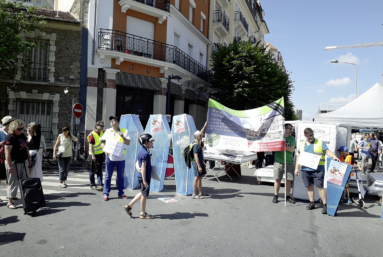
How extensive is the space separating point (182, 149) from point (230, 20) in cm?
2551

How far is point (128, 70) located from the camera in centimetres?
1711

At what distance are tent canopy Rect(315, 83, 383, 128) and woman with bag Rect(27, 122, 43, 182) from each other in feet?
27.6

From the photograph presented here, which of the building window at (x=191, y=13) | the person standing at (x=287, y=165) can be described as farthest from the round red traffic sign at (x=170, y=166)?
the building window at (x=191, y=13)

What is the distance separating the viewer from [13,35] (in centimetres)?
1269

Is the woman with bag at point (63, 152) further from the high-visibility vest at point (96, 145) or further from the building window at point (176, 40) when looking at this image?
the building window at point (176, 40)

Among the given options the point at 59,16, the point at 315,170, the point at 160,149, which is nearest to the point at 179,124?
the point at 160,149

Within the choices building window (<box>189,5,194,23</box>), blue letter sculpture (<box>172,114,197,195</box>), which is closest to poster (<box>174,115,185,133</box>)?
blue letter sculpture (<box>172,114,197,195</box>)

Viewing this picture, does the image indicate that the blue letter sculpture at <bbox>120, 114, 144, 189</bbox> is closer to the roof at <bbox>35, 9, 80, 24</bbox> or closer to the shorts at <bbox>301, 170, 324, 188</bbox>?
the shorts at <bbox>301, 170, 324, 188</bbox>

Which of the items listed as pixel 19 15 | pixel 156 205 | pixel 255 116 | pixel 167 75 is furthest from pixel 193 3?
pixel 156 205

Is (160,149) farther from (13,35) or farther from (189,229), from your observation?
(13,35)

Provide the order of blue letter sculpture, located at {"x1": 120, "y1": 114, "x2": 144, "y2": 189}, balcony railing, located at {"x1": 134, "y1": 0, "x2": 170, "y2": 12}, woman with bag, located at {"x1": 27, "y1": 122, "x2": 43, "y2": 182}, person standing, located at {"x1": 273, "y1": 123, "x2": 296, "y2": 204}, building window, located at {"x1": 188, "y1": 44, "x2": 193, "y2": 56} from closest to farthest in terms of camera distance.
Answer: woman with bag, located at {"x1": 27, "y1": 122, "x2": 43, "y2": 182}
person standing, located at {"x1": 273, "y1": 123, "x2": 296, "y2": 204}
blue letter sculpture, located at {"x1": 120, "y1": 114, "x2": 144, "y2": 189}
balcony railing, located at {"x1": 134, "y1": 0, "x2": 170, "y2": 12}
building window, located at {"x1": 188, "y1": 44, "x2": 193, "y2": 56}

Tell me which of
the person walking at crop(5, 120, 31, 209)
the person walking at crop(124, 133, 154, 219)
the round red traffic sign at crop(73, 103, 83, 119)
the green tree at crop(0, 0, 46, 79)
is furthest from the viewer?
the round red traffic sign at crop(73, 103, 83, 119)

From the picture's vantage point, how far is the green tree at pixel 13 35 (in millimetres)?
12555

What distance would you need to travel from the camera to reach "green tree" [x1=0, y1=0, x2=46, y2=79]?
12555 mm
